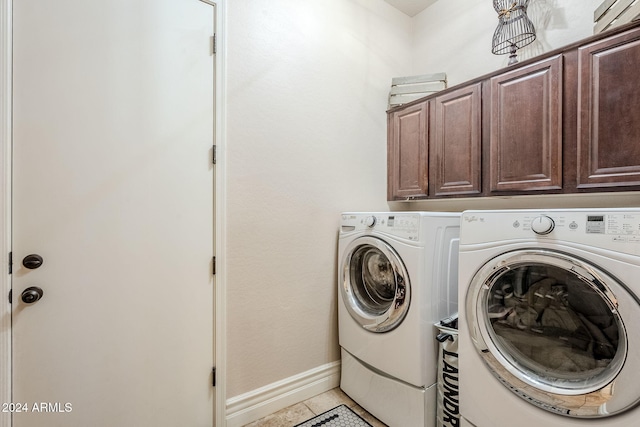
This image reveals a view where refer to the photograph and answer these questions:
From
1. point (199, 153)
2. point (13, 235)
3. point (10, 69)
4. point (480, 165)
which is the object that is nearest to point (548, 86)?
point (480, 165)

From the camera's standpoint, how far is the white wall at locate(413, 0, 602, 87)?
1.71 m

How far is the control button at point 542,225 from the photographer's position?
1026 millimetres

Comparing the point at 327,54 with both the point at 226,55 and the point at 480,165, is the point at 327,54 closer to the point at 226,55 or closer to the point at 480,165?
the point at 226,55

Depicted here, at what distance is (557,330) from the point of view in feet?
3.63

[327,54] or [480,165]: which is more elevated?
[327,54]

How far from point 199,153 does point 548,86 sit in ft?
6.18

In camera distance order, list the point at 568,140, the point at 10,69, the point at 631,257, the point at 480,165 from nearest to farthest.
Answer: the point at 631,257 → the point at 10,69 → the point at 568,140 → the point at 480,165

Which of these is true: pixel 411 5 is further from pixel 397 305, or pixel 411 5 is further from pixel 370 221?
pixel 397 305

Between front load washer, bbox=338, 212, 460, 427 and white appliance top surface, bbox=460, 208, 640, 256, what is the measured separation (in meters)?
0.28

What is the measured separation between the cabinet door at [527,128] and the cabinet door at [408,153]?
46 cm

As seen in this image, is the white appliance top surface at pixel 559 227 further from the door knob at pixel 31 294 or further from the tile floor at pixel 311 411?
the door knob at pixel 31 294

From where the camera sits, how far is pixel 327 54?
200 centimetres

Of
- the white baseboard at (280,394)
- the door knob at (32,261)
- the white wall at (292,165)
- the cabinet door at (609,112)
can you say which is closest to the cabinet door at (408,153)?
the white wall at (292,165)

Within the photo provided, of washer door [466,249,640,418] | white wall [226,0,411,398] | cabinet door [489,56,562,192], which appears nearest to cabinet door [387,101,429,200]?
white wall [226,0,411,398]
